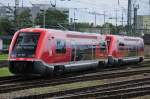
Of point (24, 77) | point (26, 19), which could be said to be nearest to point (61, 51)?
point (24, 77)

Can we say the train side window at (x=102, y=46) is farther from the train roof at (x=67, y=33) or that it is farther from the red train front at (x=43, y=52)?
the red train front at (x=43, y=52)

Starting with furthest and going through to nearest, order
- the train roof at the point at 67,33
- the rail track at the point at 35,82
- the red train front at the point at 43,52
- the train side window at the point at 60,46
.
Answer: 1. the train side window at the point at 60,46
2. the train roof at the point at 67,33
3. the red train front at the point at 43,52
4. the rail track at the point at 35,82

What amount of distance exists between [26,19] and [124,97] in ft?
359

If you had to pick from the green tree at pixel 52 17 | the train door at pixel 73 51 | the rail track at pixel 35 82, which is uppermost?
the green tree at pixel 52 17

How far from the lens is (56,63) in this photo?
24500mm

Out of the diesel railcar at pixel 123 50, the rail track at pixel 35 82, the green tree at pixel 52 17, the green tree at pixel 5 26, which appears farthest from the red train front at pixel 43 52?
the green tree at pixel 52 17

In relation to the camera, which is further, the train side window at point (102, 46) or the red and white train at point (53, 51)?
the train side window at point (102, 46)

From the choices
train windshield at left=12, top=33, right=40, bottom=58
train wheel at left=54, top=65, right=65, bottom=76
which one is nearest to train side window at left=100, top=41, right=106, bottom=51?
train wheel at left=54, top=65, right=65, bottom=76

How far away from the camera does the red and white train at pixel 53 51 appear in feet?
75.6

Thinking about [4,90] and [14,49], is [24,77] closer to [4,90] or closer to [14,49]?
[14,49]

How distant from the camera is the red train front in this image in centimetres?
2302

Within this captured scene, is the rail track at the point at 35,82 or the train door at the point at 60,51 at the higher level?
the train door at the point at 60,51

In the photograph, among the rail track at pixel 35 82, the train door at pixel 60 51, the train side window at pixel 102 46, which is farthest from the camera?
the train side window at pixel 102 46

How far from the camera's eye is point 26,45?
23203mm
